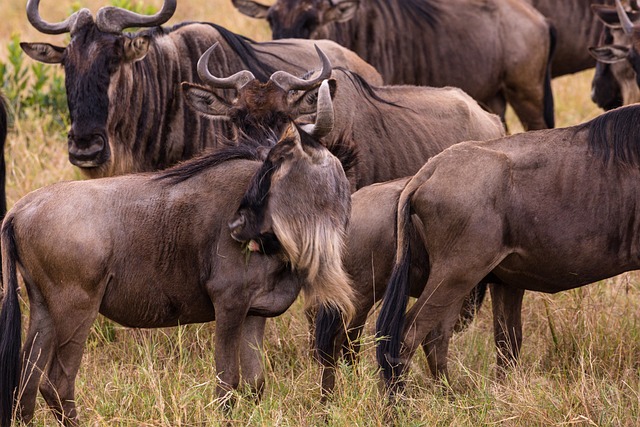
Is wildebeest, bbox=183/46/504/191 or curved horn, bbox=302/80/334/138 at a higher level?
curved horn, bbox=302/80/334/138

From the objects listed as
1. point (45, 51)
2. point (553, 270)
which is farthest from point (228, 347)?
point (45, 51)

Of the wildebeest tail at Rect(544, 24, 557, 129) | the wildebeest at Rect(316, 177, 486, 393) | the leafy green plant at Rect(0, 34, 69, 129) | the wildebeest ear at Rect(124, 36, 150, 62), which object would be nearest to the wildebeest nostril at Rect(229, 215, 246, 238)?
the wildebeest at Rect(316, 177, 486, 393)

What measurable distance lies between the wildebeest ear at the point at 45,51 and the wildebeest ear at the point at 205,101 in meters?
1.07

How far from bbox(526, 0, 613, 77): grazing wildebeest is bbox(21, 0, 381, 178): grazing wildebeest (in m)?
4.81

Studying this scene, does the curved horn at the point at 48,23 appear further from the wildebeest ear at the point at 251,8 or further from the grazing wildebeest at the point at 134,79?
the wildebeest ear at the point at 251,8

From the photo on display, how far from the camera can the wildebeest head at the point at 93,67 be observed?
581 cm

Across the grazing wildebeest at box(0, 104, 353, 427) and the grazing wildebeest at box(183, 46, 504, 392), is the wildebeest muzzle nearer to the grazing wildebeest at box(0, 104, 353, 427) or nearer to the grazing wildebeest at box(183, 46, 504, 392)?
the grazing wildebeest at box(183, 46, 504, 392)

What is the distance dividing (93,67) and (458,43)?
4.35 metres

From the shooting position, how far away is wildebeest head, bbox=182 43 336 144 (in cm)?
509

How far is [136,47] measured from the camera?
6016mm

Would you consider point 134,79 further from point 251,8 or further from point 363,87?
point 251,8

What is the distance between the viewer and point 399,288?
479cm

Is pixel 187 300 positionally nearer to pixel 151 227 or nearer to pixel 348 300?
pixel 151 227

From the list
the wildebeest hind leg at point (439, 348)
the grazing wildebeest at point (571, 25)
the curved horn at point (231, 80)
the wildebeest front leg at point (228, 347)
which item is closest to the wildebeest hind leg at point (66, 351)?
the wildebeest front leg at point (228, 347)
